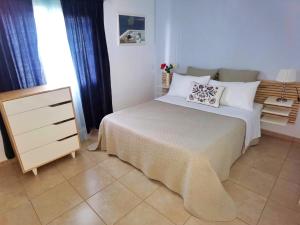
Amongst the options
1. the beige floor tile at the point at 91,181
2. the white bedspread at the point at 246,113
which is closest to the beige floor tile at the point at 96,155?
the beige floor tile at the point at 91,181

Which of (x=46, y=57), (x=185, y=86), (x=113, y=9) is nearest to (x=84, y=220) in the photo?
(x=46, y=57)

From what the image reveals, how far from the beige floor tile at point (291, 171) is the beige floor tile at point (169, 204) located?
1177 mm

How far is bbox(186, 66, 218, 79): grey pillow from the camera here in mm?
2979

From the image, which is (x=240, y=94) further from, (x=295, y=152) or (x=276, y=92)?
(x=295, y=152)

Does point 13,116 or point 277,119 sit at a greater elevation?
point 13,116

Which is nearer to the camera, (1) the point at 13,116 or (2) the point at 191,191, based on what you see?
(2) the point at 191,191

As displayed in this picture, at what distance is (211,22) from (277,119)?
67.4 inches

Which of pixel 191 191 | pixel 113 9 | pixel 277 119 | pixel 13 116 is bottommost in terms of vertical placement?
pixel 191 191

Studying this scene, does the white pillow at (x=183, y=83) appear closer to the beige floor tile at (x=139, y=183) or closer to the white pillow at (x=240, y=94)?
the white pillow at (x=240, y=94)

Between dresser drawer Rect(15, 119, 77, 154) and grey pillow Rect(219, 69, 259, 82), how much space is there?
2.20m

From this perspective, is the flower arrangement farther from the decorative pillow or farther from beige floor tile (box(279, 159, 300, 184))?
beige floor tile (box(279, 159, 300, 184))

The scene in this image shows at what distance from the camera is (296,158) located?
2.34m

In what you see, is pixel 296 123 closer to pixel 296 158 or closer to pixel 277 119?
pixel 277 119

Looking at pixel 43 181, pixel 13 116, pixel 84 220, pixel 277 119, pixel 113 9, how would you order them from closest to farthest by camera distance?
pixel 84 220 → pixel 13 116 → pixel 43 181 → pixel 277 119 → pixel 113 9
